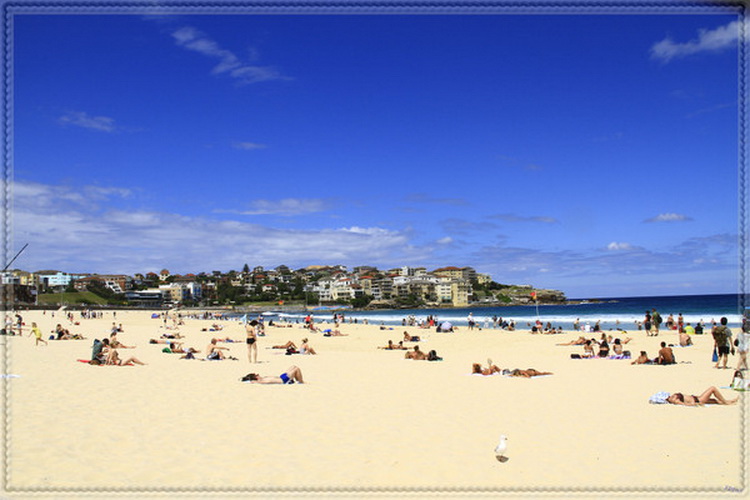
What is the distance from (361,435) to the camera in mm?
7754

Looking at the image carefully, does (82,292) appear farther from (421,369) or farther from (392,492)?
(392,492)

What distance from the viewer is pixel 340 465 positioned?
638 cm

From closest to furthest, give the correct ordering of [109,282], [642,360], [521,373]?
[521,373] < [642,360] < [109,282]

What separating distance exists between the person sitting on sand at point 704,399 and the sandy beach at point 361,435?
7.3 inches

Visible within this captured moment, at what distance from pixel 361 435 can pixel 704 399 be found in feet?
19.8

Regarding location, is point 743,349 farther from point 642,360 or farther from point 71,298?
point 71,298

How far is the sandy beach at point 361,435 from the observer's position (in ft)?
18.8

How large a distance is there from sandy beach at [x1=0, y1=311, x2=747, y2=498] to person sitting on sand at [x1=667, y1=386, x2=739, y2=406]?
18 centimetres

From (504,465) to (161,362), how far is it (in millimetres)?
12809

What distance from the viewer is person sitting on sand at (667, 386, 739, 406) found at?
31.4 feet

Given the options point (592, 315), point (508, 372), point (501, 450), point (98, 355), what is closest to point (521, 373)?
point (508, 372)

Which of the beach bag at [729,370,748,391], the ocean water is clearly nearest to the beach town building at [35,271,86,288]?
the ocean water

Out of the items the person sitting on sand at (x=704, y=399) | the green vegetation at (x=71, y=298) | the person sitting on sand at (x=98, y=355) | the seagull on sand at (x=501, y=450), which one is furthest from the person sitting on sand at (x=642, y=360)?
the green vegetation at (x=71, y=298)

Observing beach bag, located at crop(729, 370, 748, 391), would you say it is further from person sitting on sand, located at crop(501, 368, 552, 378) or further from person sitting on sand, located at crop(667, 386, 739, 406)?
person sitting on sand, located at crop(501, 368, 552, 378)
